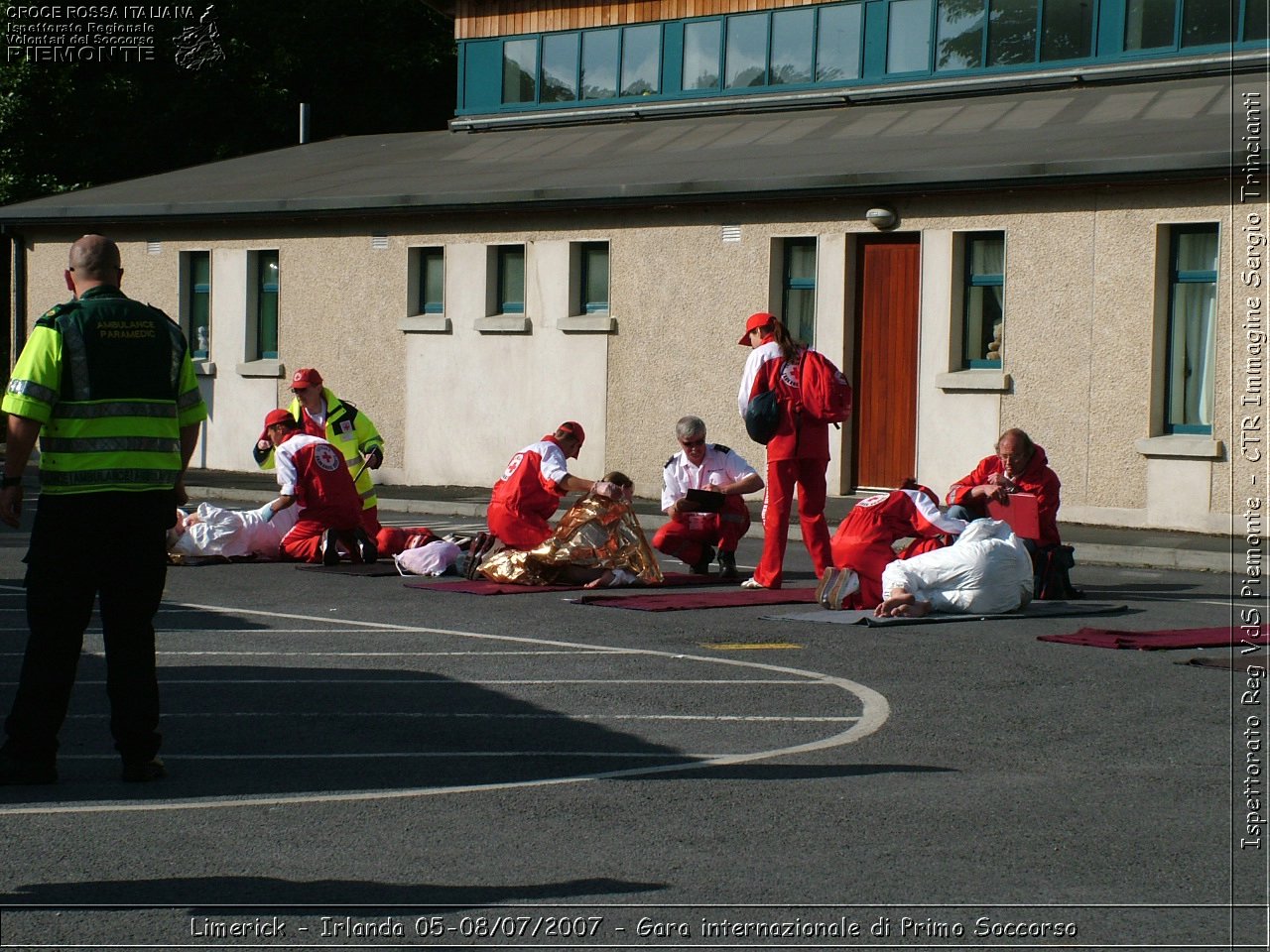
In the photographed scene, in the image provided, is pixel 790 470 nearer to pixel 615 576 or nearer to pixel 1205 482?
pixel 615 576

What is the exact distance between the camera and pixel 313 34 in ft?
138

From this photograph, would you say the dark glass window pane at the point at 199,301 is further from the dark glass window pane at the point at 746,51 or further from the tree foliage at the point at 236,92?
the tree foliage at the point at 236,92

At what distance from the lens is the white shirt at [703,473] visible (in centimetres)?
1514

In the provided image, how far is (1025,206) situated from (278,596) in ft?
30.8

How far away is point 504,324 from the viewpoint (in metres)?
23.8

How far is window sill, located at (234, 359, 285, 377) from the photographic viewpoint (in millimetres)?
26531

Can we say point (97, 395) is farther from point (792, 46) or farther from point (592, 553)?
point (792, 46)

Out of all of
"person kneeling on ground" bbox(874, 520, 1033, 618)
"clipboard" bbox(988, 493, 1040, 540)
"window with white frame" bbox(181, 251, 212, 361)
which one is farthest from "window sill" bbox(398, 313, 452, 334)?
"person kneeling on ground" bbox(874, 520, 1033, 618)

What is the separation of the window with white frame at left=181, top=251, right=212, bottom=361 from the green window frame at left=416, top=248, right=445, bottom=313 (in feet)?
13.2

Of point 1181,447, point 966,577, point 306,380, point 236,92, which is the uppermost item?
point 236,92

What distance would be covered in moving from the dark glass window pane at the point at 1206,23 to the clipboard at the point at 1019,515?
11.2 metres

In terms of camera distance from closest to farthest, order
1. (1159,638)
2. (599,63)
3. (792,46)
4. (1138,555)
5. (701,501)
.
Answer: (1159,638) < (701,501) < (1138,555) < (792,46) < (599,63)

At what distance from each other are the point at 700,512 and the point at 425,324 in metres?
10.6

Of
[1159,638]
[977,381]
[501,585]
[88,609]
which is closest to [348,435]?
[501,585]
